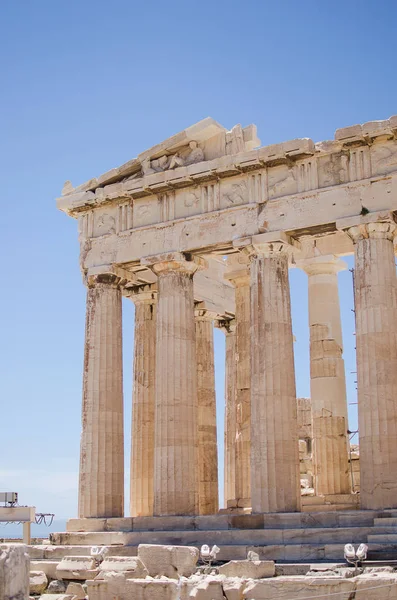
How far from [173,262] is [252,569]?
13.5 meters

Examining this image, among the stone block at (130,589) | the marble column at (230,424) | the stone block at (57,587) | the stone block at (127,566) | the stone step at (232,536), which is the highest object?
the marble column at (230,424)

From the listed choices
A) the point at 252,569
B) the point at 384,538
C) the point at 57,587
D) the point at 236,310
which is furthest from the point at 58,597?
the point at 236,310

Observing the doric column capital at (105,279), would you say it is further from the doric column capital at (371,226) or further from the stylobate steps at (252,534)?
the doric column capital at (371,226)

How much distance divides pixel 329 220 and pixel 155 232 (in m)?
6.87

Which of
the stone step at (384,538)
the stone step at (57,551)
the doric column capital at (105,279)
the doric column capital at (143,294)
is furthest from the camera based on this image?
the doric column capital at (143,294)

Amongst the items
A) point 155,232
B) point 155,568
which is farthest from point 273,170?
point 155,568

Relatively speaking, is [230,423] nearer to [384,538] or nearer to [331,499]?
[331,499]

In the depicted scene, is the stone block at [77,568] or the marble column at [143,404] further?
the marble column at [143,404]

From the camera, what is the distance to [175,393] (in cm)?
3222

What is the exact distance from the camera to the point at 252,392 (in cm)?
3045

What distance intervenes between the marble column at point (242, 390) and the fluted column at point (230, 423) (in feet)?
3.33

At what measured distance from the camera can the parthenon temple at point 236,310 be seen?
29.2 m

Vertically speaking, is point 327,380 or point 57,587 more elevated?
point 327,380

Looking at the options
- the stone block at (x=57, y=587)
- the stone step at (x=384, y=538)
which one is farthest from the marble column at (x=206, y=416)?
the stone step at (x=384, y=538)
